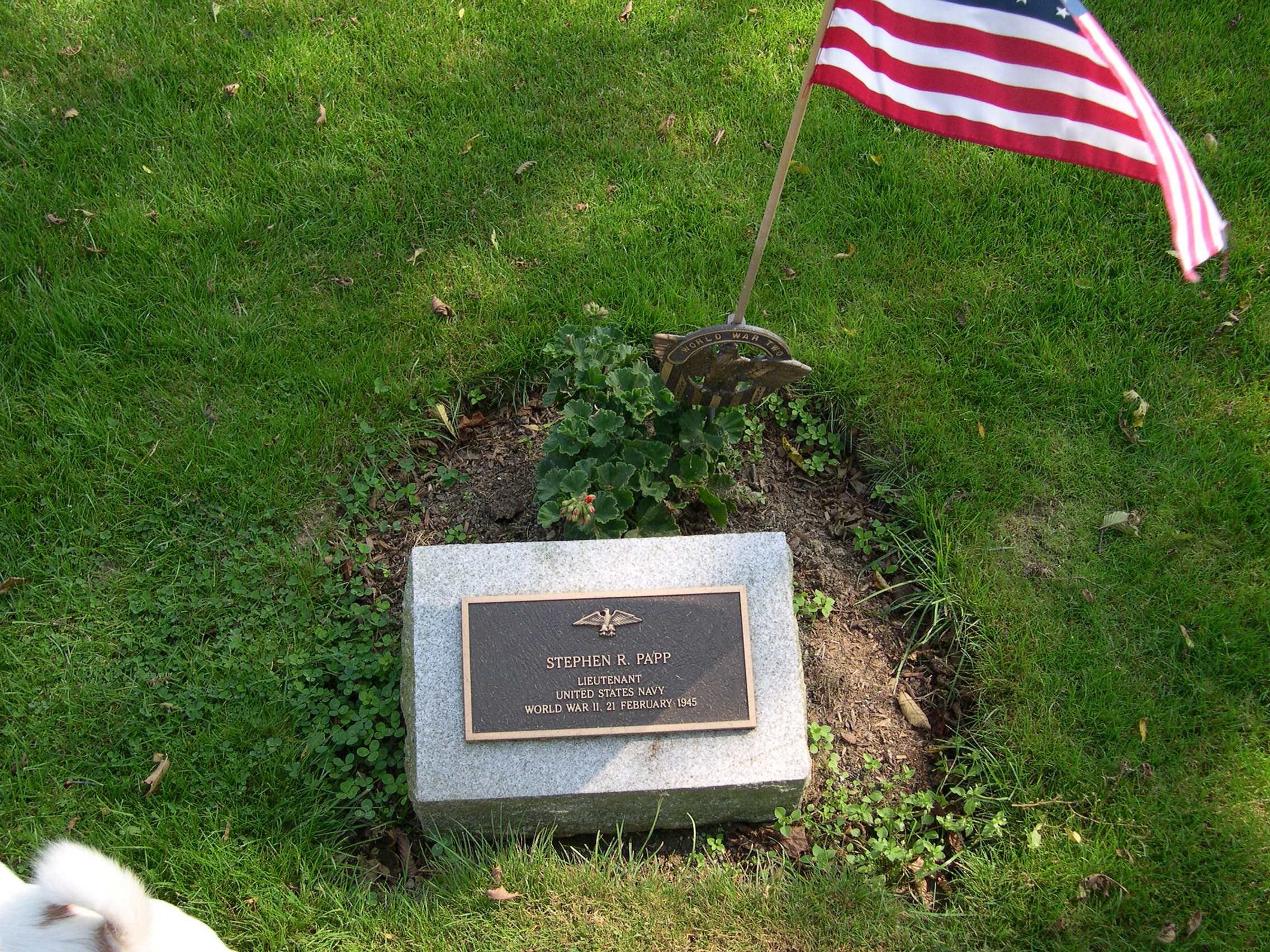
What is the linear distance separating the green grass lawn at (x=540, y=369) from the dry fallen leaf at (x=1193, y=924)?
0.03 meters

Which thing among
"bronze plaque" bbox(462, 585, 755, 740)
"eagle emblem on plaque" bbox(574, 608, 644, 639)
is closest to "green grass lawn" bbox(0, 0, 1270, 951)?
"bronze plaque" bbox(462, 585, 755, 740)

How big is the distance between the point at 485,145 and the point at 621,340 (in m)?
1.63

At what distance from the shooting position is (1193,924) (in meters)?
2.71

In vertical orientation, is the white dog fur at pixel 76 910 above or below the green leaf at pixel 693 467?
below

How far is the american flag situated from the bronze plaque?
147cm

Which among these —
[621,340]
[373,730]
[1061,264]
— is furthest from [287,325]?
[1061,264]

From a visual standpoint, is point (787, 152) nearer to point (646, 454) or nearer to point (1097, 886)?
point (646, 454)

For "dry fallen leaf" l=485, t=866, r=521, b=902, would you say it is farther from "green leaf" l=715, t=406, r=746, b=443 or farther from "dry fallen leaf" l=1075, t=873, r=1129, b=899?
"dry fallen leaf" l=1075, t=873, r=1129, b=899

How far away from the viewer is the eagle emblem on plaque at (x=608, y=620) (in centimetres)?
267

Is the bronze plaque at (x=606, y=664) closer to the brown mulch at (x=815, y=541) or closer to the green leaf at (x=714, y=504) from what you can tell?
the green leaf at (x=714, y=504)

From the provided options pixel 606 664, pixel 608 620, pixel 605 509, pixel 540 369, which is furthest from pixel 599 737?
pixel 540 369

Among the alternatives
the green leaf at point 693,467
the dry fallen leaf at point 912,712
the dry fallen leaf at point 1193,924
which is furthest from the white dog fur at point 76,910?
the dry fallen leaf at point 1193,924

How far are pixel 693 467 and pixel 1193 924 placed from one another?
211cm

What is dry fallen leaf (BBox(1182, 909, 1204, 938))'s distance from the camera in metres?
2.71
